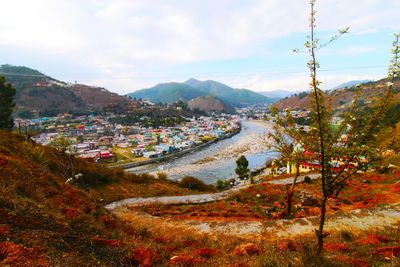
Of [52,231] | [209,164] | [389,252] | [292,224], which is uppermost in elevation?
[52,231]

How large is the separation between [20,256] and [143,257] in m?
2.78

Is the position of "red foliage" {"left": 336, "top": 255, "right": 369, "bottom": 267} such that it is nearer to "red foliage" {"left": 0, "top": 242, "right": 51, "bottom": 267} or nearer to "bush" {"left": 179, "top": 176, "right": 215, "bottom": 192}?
"red foliage" {"left": 0, "top": 242, "right": 51, "bottom": 267}

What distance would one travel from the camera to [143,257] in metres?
6.79

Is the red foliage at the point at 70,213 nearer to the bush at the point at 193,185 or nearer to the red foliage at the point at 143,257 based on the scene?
the red foliage at the point at 143,257

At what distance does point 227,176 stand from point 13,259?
46850mm

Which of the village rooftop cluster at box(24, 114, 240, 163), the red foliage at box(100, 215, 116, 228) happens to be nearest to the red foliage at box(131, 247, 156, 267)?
the red foliage at box(100, 215, 116, 228)

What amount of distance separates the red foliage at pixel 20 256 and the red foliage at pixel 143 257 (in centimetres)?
220

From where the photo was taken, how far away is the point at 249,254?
797 centimetres

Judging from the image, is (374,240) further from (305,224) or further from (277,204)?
(277,204)

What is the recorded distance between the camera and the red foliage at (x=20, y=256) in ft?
15.7

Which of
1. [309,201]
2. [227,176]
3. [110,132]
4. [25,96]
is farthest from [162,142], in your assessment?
[25,96]

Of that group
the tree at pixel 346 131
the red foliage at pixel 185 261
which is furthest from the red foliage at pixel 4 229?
the tree at pixel 346 131

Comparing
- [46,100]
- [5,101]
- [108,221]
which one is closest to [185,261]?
[108,221]

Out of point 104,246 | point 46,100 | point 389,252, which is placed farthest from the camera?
point 46,100
